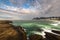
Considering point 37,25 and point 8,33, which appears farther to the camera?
point 37,25

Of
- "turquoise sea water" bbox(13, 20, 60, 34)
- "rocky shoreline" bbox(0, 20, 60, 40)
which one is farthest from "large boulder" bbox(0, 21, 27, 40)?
"turquoise sea water" bbox(13, 20, 60, 34)

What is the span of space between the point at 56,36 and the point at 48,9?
859mm

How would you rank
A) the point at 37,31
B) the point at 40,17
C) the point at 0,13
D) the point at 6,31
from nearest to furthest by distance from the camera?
the point at 6,31, the point at 0,13, the point at 40,17, the point at 37,31

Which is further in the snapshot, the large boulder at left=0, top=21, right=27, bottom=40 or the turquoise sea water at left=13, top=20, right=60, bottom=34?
the turquoise sea water at left=13, top=20, right=60, bottom=34

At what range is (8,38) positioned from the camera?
2.33 metres

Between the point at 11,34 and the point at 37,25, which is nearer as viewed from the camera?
the point at 11,34

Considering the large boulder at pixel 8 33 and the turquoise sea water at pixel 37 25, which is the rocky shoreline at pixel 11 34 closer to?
the large boulder at pixel 8 33

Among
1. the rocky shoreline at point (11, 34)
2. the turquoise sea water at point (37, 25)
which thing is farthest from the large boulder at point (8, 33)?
the turquoise sea water at point (37, 25)

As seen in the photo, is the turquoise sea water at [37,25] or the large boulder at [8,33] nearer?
the large boulder at [8,33]

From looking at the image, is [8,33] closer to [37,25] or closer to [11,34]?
[11,34]

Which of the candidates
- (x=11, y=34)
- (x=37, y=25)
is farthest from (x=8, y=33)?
(x=37, y=25)

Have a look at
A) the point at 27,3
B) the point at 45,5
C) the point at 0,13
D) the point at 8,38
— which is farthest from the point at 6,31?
the point at 45,5

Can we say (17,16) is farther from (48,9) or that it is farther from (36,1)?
(48,9)

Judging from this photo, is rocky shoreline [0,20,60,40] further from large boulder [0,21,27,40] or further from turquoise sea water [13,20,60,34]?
turquoise sea water [13,20,60,34]
